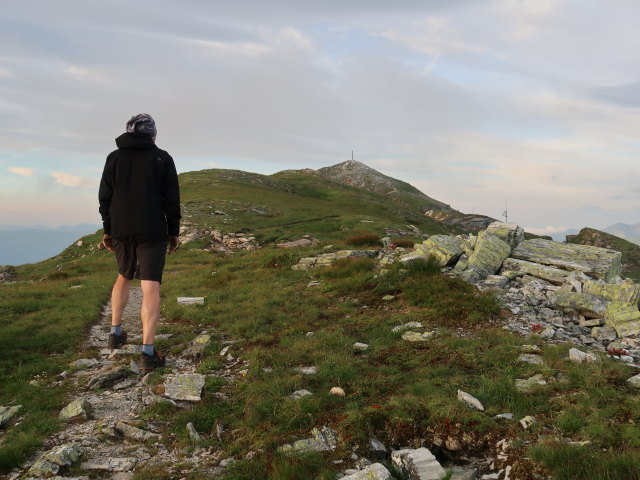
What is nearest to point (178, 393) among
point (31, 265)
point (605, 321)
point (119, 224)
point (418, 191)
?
point (119, 224)

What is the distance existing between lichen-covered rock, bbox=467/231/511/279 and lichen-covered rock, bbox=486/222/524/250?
641mm

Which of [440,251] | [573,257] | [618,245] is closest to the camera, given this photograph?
[440,251]

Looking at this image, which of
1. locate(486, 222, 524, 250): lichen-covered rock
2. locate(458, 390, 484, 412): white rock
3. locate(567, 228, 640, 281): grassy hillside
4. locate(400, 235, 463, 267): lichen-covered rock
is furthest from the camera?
locate(567, 228, 640, 281): grassy hillside

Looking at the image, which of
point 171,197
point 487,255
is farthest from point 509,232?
point 171,197

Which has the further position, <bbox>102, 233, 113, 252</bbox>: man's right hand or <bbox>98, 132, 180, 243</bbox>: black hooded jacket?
<bbox>102, 233, 113, 252</bbox>: man's right hand

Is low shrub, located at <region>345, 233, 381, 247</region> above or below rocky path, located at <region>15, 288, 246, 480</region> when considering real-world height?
above

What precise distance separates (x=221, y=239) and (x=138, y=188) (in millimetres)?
35785

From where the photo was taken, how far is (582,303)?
12.2 meters

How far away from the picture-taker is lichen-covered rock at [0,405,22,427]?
20.5 feet

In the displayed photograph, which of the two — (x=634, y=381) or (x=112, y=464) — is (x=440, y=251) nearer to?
(x=634, y=381)

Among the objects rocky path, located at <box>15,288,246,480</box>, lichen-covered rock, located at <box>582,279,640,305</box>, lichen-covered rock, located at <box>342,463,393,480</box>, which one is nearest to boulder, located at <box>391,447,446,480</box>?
lichen-covered rock, located at <box>342,463,393,480</box>

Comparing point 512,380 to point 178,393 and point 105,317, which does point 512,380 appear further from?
point 105,317

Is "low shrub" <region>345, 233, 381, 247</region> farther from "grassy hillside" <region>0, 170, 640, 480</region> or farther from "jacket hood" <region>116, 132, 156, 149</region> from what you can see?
"jacket hood" <region>116, 132, 156, 149</region>

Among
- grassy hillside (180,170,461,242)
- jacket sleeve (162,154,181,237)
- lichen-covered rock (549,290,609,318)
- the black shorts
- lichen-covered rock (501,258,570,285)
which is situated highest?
grassy hillside (180,170,461,242)
